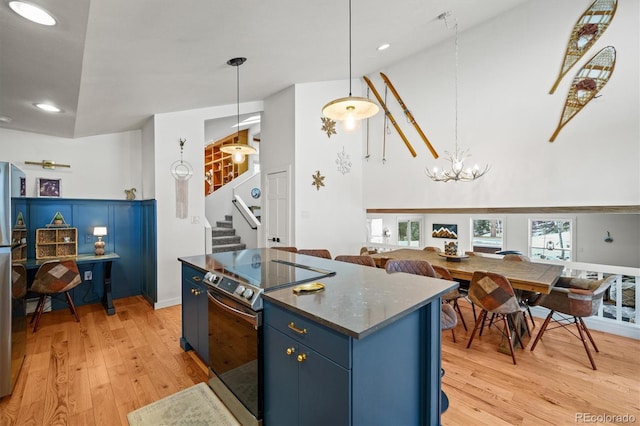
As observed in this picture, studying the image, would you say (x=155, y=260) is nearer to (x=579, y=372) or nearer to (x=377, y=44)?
(x=377, y=44)

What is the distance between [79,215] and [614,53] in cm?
695

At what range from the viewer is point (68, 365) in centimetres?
257

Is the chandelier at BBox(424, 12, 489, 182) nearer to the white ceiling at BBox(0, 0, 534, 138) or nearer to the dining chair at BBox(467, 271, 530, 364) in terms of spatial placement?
the white ceiling at BBox(0, 0, 534, 138)

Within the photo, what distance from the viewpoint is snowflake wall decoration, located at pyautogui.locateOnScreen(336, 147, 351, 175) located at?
5152mm

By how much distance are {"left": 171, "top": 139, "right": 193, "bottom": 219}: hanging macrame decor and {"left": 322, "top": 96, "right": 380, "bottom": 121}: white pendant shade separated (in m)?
2.82

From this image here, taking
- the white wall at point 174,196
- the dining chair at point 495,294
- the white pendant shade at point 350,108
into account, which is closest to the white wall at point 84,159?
the white wall at point 174,196

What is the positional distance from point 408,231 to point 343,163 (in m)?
3.01

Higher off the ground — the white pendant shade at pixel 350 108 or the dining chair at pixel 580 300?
the white pendant shade at pixel 350 108

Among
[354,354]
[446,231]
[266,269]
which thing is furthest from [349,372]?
[446,231]

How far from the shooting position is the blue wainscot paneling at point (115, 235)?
3.90 meters

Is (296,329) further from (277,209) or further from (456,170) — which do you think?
(277,209)

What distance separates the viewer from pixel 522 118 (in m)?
3.79

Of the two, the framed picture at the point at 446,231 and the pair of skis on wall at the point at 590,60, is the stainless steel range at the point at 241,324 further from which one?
the framed picture at the point at 446,231

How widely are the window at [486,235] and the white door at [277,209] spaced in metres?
5.35
